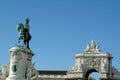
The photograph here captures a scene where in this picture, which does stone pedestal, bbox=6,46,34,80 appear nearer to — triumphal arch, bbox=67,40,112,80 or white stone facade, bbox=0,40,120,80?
white stone facade, bbox=0,40,120,80

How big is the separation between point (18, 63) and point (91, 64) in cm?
5805

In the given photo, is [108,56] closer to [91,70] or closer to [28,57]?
[91,70]

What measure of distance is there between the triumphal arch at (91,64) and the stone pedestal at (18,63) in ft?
183

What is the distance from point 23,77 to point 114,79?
57.4m

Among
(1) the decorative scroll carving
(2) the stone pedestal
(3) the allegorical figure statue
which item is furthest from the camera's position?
(1) the decorative scroll carving

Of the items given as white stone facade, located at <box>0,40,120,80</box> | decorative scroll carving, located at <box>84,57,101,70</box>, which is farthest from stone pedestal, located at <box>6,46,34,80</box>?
decorative scroll carving, located at <box>84,57,101,70</box>

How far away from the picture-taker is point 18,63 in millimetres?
37094

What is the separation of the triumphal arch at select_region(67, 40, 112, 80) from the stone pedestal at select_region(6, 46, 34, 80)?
55.6 m

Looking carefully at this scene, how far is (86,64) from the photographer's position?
93.9 metres

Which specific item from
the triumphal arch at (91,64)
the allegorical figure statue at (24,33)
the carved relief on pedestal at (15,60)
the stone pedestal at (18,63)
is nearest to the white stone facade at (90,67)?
the triumphal arch at (91,64)

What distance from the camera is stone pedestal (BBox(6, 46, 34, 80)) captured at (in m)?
36.8

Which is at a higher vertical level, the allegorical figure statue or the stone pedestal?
the allegorical figure statue

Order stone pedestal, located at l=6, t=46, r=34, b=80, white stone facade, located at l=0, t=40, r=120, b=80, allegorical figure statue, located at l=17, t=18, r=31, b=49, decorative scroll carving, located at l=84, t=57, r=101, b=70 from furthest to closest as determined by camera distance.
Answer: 1. decorative scroll carving, located at l=84, t=57, r=101, b=70
2. white stone facade, located at l=0, t=40, r=120, b=80
3. allegorical figure statue, located at l=17, t=18, r=31, b=49
4. stone pedestal, located at l=6, t=46, r=34, b=80

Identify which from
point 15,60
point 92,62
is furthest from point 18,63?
point 92,62
